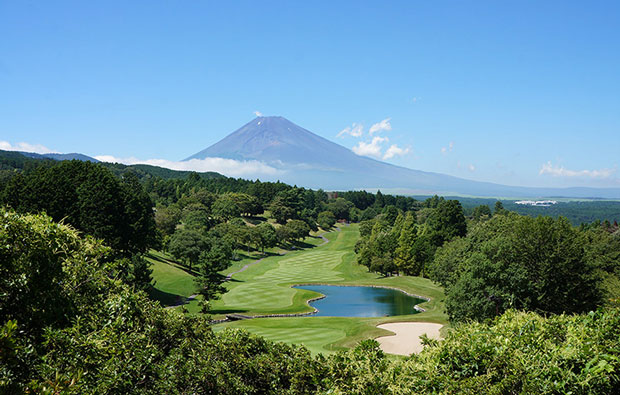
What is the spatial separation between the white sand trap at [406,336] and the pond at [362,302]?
410 inches

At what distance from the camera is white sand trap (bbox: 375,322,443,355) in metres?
30.0

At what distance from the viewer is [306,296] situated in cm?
5850

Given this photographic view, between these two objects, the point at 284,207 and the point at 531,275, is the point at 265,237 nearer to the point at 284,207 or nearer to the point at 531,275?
the point at 284,207

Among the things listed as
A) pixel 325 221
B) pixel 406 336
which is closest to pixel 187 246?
pixel 406 336

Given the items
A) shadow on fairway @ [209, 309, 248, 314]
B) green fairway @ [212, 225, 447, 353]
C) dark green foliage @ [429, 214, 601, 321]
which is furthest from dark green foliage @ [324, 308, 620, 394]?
shadow on fairway @ [209, 309, 248, 314]

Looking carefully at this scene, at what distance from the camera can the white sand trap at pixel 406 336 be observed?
3003cm

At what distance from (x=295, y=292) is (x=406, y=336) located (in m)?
28.1

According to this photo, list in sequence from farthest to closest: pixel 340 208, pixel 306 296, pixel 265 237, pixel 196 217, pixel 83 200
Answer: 1. pixel 340 208
2. pixel 265 237
3. pixel 196 217
4. pixel 306 296
5. pixel 83 200

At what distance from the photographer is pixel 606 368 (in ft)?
32.7

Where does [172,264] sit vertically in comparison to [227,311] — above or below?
above

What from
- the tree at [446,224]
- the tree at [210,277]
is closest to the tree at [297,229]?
the tree at [446,224]

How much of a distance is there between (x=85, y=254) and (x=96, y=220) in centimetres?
3824

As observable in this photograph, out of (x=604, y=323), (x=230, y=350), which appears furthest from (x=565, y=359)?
(x=230, y=350)

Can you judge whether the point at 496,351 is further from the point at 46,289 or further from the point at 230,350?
the point at 46,289
